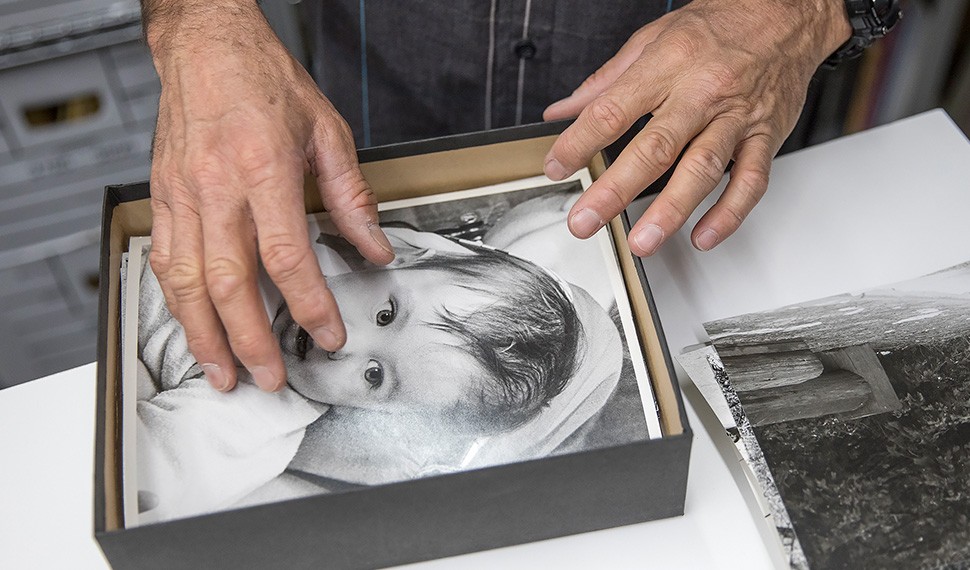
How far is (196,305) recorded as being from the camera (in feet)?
1.98

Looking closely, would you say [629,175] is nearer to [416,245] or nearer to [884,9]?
[416,245]

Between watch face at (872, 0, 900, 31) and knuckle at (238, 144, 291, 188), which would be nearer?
knuckle at (238, 144, 291, 188)

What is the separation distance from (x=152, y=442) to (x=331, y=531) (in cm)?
14

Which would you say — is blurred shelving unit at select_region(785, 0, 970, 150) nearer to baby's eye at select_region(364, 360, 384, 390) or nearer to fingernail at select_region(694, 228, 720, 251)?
fingernail at select_region(694, 228, 720, 251)

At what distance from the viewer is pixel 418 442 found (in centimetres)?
60

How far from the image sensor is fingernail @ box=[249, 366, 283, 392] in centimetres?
60

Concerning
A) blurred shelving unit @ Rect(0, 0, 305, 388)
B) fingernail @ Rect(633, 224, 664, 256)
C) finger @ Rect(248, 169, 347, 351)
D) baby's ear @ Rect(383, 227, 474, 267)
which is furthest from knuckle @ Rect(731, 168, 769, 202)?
blurred shelving unit @ Rect(0, 0, 305, 388)

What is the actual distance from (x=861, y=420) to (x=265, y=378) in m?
0.41

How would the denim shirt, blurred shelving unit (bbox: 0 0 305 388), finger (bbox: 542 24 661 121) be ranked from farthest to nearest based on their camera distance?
blurred shelving unit (bbox: 0 0 305 388) → the denim shirt → finger (bbox: 542 24 661 121)

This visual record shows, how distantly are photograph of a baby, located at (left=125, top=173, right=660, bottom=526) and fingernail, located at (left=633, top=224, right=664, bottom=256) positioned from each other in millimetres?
35

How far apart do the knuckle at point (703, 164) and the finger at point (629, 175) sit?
0.4 inches

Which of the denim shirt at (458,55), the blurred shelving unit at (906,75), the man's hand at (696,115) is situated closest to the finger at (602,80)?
the man's hand at (696,115)

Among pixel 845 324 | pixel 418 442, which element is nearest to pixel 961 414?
pixel 845 324

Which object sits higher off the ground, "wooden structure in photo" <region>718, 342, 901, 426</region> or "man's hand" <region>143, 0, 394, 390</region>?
"man's hand" <region>143, 0, 394, 390</region>
